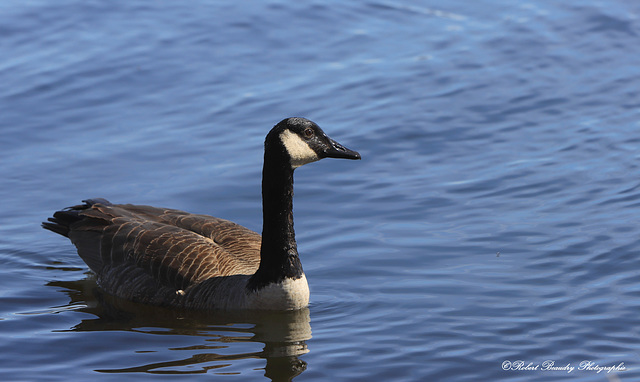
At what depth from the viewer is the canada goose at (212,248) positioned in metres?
10.4

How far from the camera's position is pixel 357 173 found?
14.6 m

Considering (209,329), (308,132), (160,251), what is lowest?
(209,329)

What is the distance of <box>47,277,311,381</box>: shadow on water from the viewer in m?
9.25

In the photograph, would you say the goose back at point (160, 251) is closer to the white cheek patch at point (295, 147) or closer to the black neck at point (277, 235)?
the black neck at point (277, 235)

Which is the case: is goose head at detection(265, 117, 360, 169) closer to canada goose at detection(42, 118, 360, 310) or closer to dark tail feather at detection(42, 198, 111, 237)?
canada goose at detection(42, 118, 360, 310)

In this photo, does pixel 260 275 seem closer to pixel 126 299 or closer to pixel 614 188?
pixel 126 299

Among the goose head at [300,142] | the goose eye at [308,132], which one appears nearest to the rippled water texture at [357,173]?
the goose head at [300,142]

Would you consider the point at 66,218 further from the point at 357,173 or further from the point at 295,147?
the point at 357,173

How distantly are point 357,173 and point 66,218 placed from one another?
4533 millimetres

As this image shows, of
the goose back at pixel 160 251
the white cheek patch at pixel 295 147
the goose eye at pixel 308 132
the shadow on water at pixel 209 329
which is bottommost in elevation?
the shadow on water at pixel 209 329

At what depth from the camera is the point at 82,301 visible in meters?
11.4

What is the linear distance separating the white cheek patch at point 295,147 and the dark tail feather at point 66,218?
3.05 meters

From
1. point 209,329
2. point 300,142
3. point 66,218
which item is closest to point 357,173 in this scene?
point 300,142

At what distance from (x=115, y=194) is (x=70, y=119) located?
136 inches
